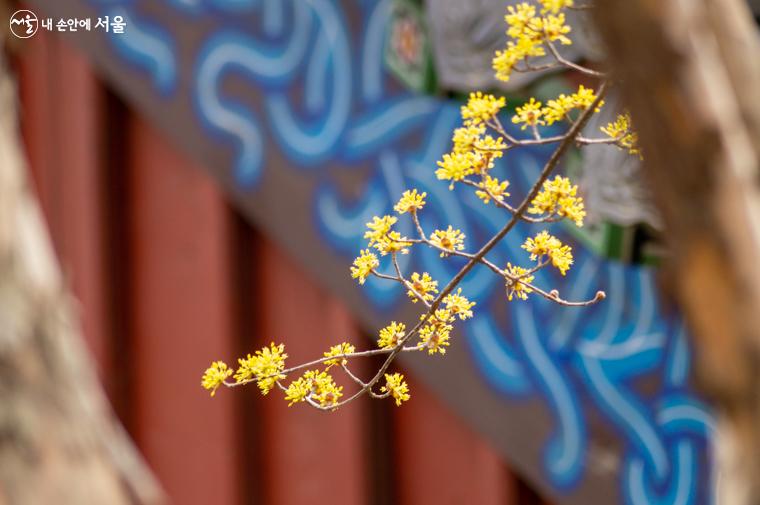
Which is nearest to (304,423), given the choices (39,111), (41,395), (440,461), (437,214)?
(440,461)

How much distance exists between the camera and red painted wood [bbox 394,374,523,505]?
179cm

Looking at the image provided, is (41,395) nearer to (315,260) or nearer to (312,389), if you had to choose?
(312,389)

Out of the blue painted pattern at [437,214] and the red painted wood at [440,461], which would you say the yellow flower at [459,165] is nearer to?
the blue painted pattern at [437,214]

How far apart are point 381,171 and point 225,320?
1.35 feet

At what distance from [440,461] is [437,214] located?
41cm

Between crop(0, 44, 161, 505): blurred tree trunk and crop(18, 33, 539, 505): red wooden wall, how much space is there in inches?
51.3

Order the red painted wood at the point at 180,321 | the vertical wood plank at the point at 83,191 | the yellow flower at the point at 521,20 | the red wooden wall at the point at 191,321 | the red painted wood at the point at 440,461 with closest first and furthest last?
the yellow flower at the point at 521,20 → the red painted wood at the point at 440,461 → the red wooden wall at the point at 191,321 → the red painted wood at the point at 180,321 → the vertical wood plank at the point at 83,191

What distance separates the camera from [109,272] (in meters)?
2.22

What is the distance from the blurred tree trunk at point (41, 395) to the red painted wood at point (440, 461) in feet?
4.16

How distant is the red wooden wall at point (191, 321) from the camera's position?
1.90 metres

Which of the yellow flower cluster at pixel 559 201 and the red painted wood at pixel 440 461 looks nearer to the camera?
the yellow flower cluster at pixel 559 201

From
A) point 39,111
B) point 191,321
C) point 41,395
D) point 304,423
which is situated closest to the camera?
point 41,395

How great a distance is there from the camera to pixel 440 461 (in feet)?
6.08

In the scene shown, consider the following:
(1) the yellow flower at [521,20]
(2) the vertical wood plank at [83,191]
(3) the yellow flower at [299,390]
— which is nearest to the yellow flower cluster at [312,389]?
(3) the yellow flower at [299,390]
